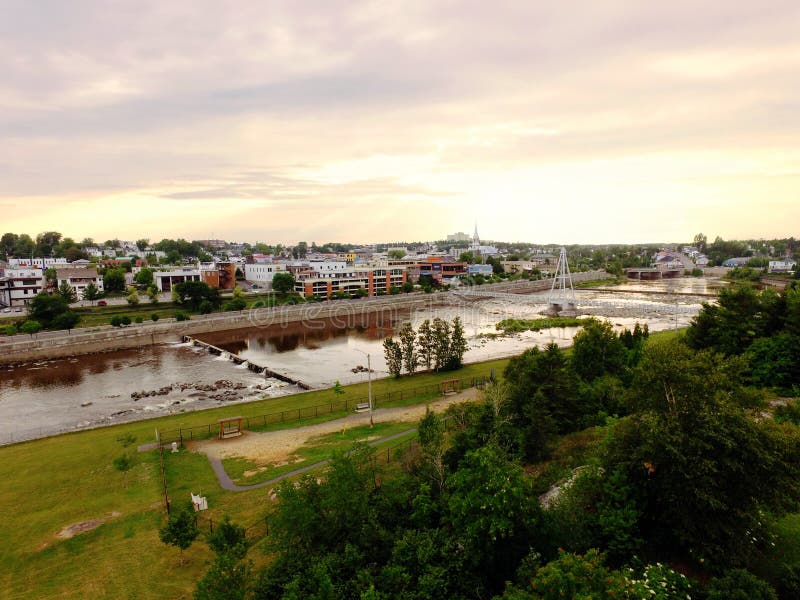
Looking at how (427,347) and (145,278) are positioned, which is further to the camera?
(145,278)

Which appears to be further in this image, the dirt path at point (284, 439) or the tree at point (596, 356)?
the tree at point (596, 356)

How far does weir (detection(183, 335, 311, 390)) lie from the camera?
3597cm

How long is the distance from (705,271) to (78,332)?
14956 centimetres

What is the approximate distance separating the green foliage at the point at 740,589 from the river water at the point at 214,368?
92.3 ft

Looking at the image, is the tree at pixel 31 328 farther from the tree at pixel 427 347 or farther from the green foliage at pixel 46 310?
the tree at pixel 427 347

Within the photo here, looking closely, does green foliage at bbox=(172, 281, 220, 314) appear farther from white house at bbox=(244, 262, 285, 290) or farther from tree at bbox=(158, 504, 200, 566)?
tree at bbox=(158, 504, 200, 566)

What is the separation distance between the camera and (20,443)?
79.1ft

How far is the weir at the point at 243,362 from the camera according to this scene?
36.0 meters

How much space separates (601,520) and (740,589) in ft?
9.32

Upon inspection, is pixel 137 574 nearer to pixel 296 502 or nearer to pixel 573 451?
pixel 296 502

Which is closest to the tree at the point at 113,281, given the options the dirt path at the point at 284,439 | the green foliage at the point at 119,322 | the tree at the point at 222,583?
the green foliage at the point at 119,322

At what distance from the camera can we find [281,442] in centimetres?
2230

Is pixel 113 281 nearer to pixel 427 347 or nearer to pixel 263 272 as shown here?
pixel 263 272

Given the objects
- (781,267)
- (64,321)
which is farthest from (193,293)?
(781,267)
